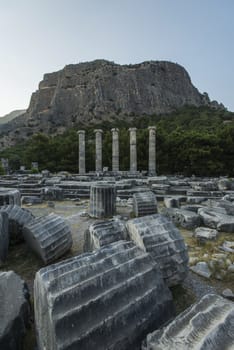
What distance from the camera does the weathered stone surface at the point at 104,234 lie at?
124 inches

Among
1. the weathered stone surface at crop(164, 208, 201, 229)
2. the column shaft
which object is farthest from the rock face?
the weathered stone surface at crop(164, 208, 201, 229)

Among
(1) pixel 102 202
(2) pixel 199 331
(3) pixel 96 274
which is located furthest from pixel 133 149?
(2) pixel 199 331

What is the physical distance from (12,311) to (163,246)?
1701mm

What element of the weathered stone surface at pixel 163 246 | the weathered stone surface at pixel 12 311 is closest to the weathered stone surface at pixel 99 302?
the weathered stone surface at pixel 12 311

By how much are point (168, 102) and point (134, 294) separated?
93.7 m

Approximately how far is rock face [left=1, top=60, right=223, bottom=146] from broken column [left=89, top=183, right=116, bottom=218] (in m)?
72.8

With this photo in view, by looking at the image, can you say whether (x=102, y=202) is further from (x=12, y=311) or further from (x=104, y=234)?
(x=12, y=311)

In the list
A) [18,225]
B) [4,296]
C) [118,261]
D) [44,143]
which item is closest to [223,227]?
[118,261]

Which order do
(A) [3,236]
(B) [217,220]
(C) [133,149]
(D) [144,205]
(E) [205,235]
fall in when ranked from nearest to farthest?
1. (A) [3,236]
2. (E) [205,235]
3. (B) [217,220]
4. (D) [144,205]
5. (C) [133,149]

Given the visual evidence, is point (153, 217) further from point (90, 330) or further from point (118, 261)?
point (90, 330)

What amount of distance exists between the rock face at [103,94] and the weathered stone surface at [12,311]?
77273 mm

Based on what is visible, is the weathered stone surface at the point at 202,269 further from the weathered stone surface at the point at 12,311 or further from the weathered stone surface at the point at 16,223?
the weathered stone surface at the point at 16,223

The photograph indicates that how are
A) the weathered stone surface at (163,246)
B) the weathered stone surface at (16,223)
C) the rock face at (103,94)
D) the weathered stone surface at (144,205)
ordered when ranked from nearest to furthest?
the weathered stone surface at (163,246) → the weathered stone surface at (16,223) → the weathered stone surface at (144,205) → the rock face at (103,94)

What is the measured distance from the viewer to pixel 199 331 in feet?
4.86
